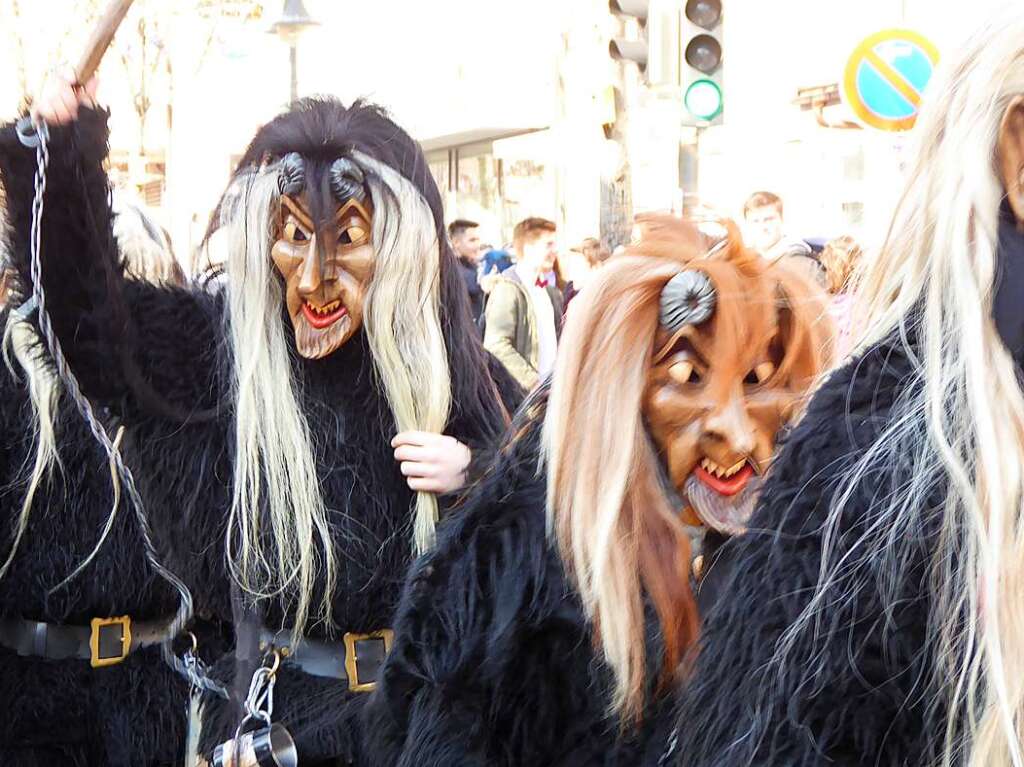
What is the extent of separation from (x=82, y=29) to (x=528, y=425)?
56.0ft

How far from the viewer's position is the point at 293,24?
1284cm

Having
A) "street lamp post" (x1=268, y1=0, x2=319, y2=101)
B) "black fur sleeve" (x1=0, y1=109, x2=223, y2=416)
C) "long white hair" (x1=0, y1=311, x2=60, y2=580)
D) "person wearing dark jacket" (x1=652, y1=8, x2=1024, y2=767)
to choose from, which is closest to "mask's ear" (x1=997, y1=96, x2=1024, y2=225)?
"person wearing dark jacket" (x1=652, y1=8, x2=1024, y2=767)

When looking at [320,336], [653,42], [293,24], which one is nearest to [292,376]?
[320,336]

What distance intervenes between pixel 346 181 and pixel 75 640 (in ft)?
4.12

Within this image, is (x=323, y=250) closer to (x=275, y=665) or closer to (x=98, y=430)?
(x=98, y=430)

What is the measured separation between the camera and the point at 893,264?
1.55 meters

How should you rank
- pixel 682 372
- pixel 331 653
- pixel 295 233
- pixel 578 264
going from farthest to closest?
pixel 578 264, pixel 295 233, pixel 331 653, pixel 682 372

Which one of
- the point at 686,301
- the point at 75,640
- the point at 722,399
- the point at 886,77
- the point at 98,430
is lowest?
the point at 75,640

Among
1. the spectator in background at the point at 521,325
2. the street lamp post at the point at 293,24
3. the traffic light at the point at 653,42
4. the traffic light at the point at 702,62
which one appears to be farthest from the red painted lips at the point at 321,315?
the street lamp post at the point at 293,24

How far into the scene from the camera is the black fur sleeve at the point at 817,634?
144 centimetres

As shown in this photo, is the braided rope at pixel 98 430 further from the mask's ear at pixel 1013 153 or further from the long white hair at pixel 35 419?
the mask's ear at pixel 1013 153

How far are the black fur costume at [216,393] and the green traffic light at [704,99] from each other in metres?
6.51

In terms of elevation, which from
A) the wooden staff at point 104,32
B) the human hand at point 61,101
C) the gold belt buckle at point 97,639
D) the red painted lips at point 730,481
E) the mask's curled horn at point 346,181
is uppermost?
the wooden staff at point 104,32

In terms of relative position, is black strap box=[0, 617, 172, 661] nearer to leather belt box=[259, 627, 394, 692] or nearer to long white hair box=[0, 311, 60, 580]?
long white hair box=[0, 311, 60, 580]
